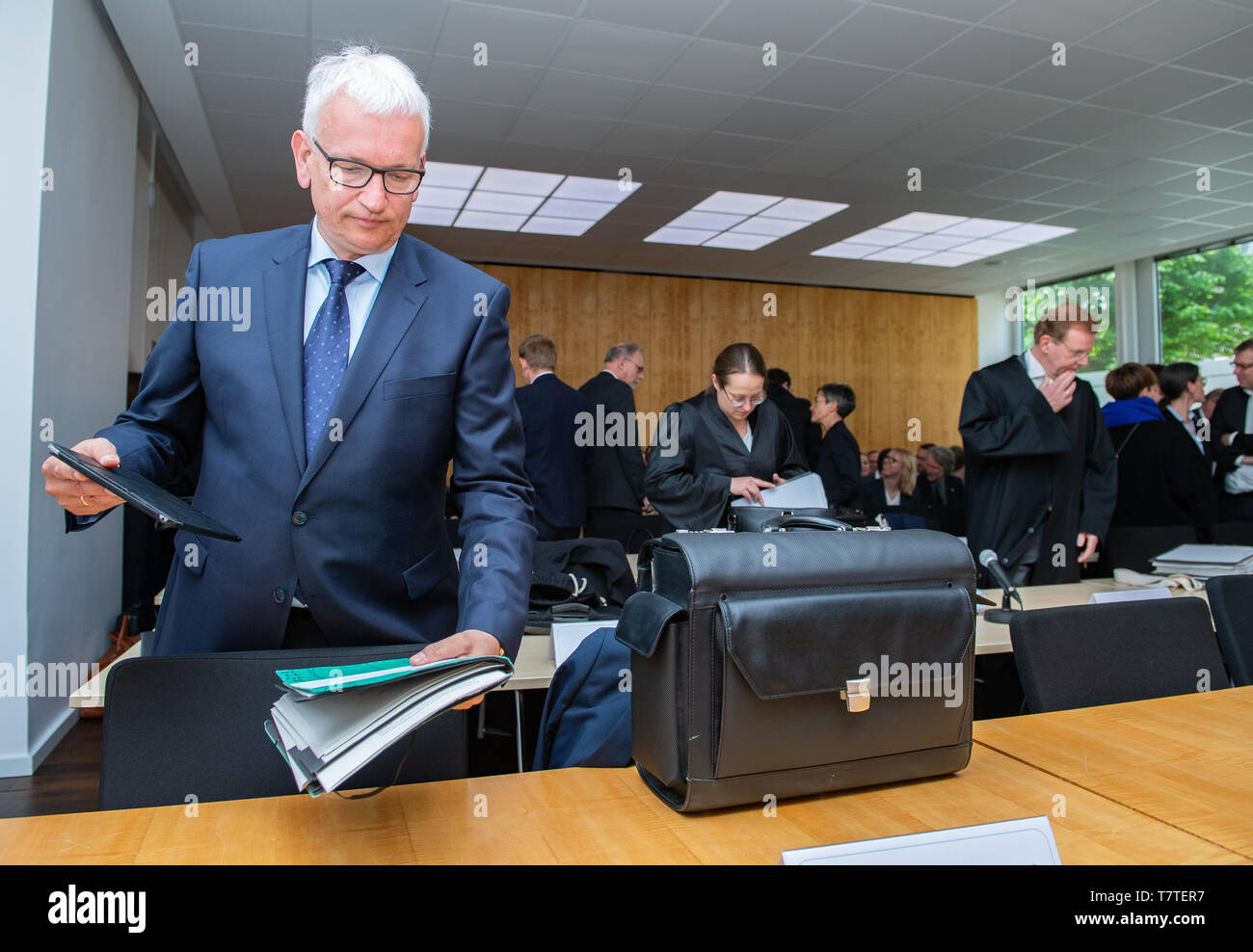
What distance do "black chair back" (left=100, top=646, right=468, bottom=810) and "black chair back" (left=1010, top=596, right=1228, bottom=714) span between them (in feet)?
3.51

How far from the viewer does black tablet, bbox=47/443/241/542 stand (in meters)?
0.83

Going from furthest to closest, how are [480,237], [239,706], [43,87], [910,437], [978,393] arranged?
[910,437] < [480,237] < [43,87] < [978,393] < [239,706]

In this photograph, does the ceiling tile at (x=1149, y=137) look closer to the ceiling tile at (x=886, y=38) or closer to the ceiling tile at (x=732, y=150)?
the ceiling tile at (x=886, y=38)

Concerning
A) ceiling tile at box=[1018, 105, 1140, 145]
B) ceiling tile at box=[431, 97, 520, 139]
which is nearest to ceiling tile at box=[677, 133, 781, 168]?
ceiling tile at box=[431, 97, 520, 139]

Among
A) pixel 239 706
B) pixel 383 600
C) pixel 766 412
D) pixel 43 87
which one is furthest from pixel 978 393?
pixel 43 87

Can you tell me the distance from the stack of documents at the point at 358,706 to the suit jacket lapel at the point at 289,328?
1.46 feet

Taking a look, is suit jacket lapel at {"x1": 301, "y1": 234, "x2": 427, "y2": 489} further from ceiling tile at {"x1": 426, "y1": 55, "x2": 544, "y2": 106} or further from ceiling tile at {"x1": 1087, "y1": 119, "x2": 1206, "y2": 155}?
ceiling tile at {"x1": 1087, "y1": 119, "x2": 1206, "y2": 155}

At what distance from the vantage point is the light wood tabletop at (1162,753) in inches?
39.1

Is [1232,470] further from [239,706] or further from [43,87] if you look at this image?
[43,87]

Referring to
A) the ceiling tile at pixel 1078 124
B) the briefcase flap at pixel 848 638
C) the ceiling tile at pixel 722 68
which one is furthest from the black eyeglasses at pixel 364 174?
the ceiling tile at pixel 1078 124

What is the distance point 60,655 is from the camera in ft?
12.6

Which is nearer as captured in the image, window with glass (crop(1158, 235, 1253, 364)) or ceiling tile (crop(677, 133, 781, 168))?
ceiling tile (crop(677, 133, 781, 168))
